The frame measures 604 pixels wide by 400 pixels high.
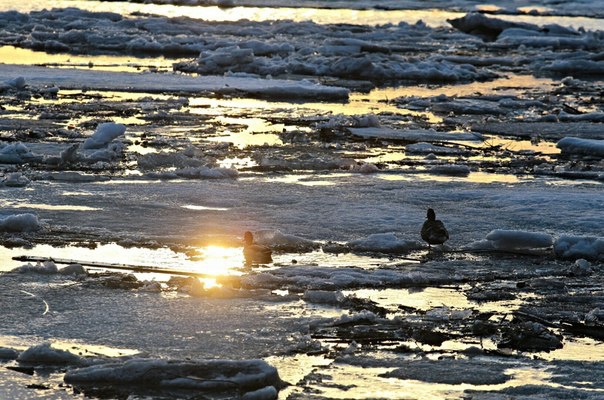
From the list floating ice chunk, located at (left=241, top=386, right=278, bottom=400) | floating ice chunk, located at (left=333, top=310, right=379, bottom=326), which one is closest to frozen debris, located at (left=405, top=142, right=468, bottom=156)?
floating ice chunk, located at (left=333, top=310, right=379, bottom=326)

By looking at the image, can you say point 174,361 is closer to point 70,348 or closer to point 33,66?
point 70,348

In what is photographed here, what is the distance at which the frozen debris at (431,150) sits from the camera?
1147cm

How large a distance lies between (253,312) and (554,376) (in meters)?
1.59

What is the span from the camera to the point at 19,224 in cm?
741

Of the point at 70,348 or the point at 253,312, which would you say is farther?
the point at 253,312

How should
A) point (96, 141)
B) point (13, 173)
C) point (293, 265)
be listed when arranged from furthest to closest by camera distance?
point (96, 141)
point (13, 173)
point (293, 265)

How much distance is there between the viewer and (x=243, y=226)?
7.73m

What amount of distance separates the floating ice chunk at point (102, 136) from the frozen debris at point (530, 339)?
20.3 feet

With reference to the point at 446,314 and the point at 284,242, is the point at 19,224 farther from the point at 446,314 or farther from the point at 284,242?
the point at 446,314

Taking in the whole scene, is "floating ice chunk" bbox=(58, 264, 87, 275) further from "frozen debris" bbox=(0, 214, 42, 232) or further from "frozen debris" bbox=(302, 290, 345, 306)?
"frozen debris" bbox=(302, 290, 345, 306)

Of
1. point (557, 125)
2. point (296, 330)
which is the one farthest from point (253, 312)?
point (557, 125)

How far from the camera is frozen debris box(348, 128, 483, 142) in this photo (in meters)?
12.3

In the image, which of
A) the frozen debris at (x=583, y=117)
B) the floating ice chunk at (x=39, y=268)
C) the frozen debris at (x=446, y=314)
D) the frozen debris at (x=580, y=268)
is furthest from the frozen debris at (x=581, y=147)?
the floating ice chunk at (x=39, y=268)

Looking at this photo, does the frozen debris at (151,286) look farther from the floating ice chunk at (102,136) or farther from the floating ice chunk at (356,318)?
the floating ice chunk at (102,136)
